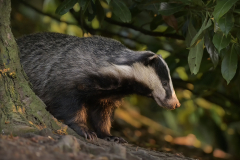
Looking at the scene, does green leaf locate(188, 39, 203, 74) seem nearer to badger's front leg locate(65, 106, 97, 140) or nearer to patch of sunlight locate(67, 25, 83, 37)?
badger's front leg locate(65, 106, 97, 140)

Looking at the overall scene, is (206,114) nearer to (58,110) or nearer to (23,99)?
(58,110)

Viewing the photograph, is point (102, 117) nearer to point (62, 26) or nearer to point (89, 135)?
point (89, 135)

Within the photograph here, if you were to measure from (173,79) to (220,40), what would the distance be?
8.15 ft

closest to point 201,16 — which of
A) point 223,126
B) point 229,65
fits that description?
point 229,65

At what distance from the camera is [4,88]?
2.72m

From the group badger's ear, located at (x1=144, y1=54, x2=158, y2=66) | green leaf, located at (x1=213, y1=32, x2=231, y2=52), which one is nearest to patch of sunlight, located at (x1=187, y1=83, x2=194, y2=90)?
badger's ear, located at (x1=144, y1=54, x2=158, y2=66)

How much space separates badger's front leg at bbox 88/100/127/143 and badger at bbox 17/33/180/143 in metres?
0.03

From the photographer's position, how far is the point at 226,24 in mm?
3049

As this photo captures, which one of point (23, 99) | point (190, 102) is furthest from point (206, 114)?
point (23, 99)

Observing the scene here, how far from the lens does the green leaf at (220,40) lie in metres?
3.21

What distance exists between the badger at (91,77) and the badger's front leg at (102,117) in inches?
1.1

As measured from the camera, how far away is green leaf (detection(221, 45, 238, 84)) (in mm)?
3420

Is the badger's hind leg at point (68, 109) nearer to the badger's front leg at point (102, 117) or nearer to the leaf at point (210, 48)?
the badger's front leg at point (102, 117)

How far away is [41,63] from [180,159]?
2156 millimetres
